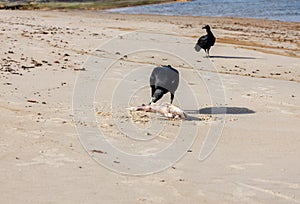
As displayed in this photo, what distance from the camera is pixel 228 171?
207 inches

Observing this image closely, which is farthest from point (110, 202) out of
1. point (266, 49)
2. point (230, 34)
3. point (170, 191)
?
point (230, 34)

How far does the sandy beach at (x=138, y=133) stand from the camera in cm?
462

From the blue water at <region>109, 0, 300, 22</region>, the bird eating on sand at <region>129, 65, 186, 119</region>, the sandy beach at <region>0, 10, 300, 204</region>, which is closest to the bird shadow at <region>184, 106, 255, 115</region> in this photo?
the sandy beach at <region>0, 10, 300, 204</region>

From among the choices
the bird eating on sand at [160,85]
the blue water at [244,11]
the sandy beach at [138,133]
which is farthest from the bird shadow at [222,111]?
the blue water at [244,11]

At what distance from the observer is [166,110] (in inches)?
287

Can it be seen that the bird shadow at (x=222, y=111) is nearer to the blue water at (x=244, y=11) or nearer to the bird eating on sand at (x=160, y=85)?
the bird eating on sand at (x=160, y=85)

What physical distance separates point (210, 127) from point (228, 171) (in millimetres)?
1759

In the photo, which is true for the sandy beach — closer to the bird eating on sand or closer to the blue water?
the bird eating on sand

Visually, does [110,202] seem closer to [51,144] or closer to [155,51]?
[51,144]

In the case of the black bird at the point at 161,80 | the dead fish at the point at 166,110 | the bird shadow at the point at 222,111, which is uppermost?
the black bird at the point at 161,80

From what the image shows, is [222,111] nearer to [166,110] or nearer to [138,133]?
[166,110]

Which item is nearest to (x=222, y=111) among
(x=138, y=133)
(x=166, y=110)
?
(x=166, y=110)

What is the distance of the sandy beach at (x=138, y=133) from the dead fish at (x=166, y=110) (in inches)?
4.8

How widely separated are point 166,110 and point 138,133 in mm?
950
